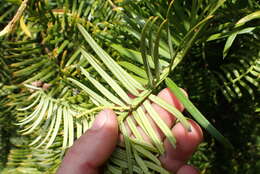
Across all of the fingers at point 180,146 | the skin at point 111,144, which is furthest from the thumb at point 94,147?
the fingers at point 180,146

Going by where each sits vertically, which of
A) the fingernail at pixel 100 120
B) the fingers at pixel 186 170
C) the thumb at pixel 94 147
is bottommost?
the fingers at pixel 186 170

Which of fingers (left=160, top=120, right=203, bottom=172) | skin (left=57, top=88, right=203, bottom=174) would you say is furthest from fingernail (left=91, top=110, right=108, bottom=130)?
fingers (left=160, top=120, right=203, bottom=172)

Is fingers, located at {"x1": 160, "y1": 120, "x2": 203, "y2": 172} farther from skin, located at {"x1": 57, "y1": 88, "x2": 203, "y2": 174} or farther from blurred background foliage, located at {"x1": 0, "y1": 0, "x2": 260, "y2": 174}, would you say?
blurred background foliage, located at {"x1": 0, "y1": 0, "x2": 260, "y2": 174}

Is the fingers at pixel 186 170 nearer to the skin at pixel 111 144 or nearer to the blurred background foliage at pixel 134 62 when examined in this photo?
the skin at pixel 111 144

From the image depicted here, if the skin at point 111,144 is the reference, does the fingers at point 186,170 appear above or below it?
below

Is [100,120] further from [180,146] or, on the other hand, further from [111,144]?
[180,146]

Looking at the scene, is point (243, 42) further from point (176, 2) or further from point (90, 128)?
point (90, 128)

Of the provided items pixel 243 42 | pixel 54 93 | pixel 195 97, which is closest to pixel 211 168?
pixel 195 97
